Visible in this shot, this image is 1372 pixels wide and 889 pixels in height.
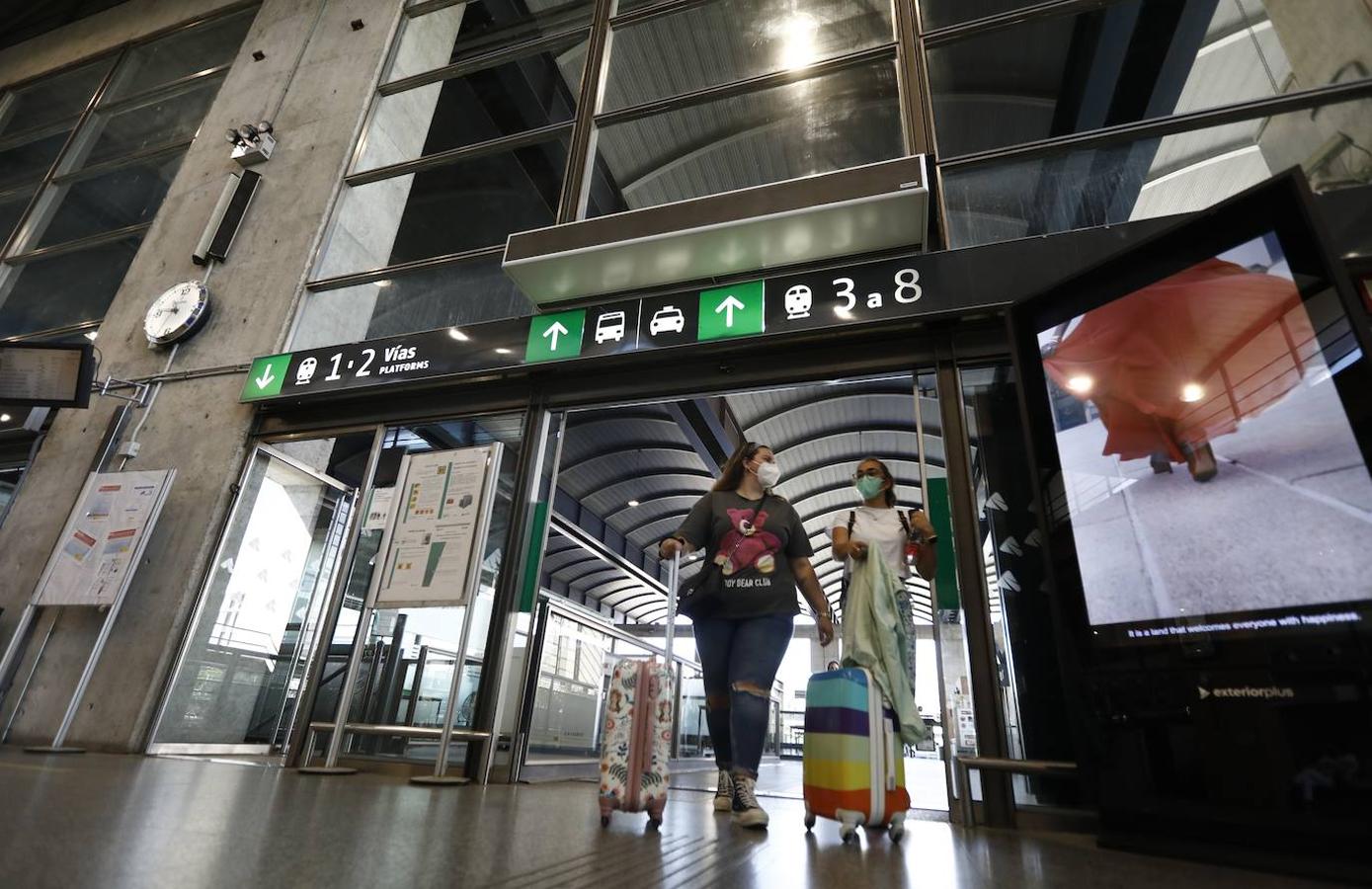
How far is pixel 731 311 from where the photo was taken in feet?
13.4

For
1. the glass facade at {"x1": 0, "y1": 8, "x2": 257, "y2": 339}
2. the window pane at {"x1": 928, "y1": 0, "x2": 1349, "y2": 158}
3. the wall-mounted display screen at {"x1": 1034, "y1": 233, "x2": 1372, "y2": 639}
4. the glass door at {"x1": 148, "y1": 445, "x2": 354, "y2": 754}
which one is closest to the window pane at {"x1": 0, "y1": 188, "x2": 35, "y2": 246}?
the glass facade at {"x1": 0, "y1": 8, "x2": 257, "y2": 339}

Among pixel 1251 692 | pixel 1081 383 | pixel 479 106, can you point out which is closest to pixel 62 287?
pixel 479 106

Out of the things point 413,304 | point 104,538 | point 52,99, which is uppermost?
point 52,99

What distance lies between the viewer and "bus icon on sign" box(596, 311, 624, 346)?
4.33 metres

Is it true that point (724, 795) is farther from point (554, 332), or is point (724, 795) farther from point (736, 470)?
point (554, 332)

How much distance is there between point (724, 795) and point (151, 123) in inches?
407

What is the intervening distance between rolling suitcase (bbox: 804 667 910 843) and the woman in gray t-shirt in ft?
0.61

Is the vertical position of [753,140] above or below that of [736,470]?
above

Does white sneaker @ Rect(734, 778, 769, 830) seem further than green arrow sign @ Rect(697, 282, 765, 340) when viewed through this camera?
No

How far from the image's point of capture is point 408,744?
4.14 m

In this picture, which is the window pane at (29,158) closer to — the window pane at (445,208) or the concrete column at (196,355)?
the concrete column at (196,355)

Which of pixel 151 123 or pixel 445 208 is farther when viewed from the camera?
pixel 151 123

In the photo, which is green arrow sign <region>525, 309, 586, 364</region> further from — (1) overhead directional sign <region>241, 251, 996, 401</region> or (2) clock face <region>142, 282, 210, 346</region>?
(2) clock face <region>142, 282, 210, 346</region>

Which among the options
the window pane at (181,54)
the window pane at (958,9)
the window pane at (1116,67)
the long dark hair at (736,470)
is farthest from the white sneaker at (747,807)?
the window pane at (181,54)
